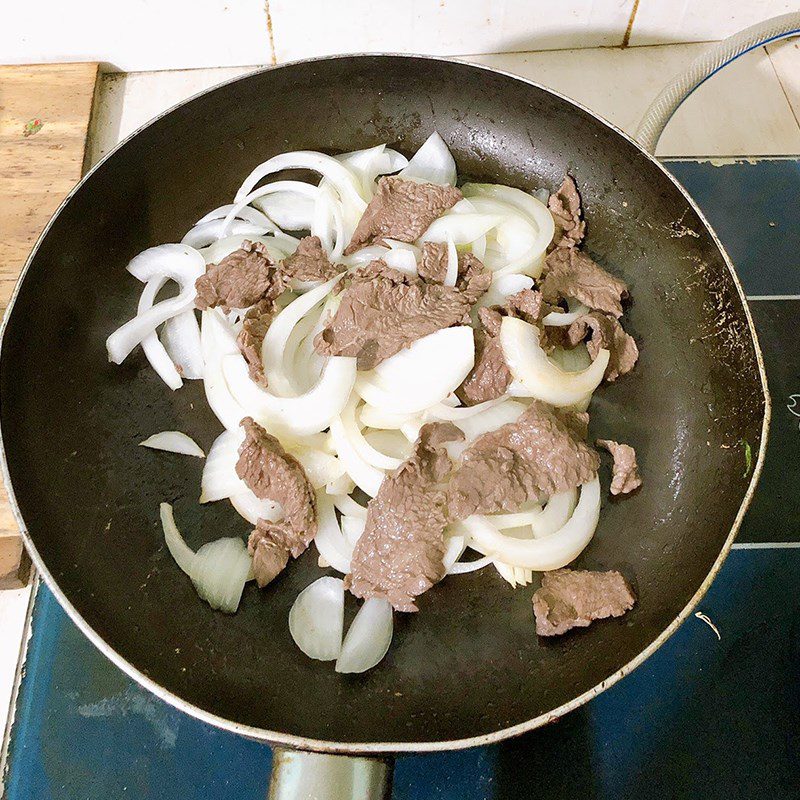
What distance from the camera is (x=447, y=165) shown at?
1414 millimetres

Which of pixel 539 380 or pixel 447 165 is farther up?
pixel 447 165

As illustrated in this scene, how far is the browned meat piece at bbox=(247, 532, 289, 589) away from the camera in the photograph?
1083 millimetres

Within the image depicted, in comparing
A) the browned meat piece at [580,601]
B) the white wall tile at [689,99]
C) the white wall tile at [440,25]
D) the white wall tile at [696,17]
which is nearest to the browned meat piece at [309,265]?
the browned meat piece at [580,601]

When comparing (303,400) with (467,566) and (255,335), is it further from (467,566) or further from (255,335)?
(467,566)

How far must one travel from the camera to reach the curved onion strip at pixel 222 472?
A: 1145mm

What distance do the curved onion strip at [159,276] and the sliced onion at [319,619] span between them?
56 centimetres

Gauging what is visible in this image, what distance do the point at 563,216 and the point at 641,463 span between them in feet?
1.68

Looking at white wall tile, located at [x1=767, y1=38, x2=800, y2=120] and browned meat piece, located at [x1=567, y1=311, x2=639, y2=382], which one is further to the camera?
white wall tile, located at [x1=767, y1=38, x2=800, y2=120]

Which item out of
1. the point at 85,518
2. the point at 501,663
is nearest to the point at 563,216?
the point at 501,663

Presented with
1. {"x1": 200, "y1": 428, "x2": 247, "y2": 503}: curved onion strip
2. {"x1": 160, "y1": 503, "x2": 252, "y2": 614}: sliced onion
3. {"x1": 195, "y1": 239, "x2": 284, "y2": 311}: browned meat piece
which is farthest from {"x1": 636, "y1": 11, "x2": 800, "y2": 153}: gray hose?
{"x1": 160, "y1": 503, "x2": 252, "y2": 614}: sliced onion

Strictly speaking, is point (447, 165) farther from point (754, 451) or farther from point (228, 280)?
point (754, 451)

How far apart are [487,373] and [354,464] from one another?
277 mm

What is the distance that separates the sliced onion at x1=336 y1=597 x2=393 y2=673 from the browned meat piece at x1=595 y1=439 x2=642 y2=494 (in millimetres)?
448

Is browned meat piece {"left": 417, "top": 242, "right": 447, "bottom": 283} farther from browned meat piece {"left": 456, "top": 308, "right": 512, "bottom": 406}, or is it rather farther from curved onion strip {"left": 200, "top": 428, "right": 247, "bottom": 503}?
curved onion strip {"left": 200, "top": 428, "right": 247, "bottom": 503}
